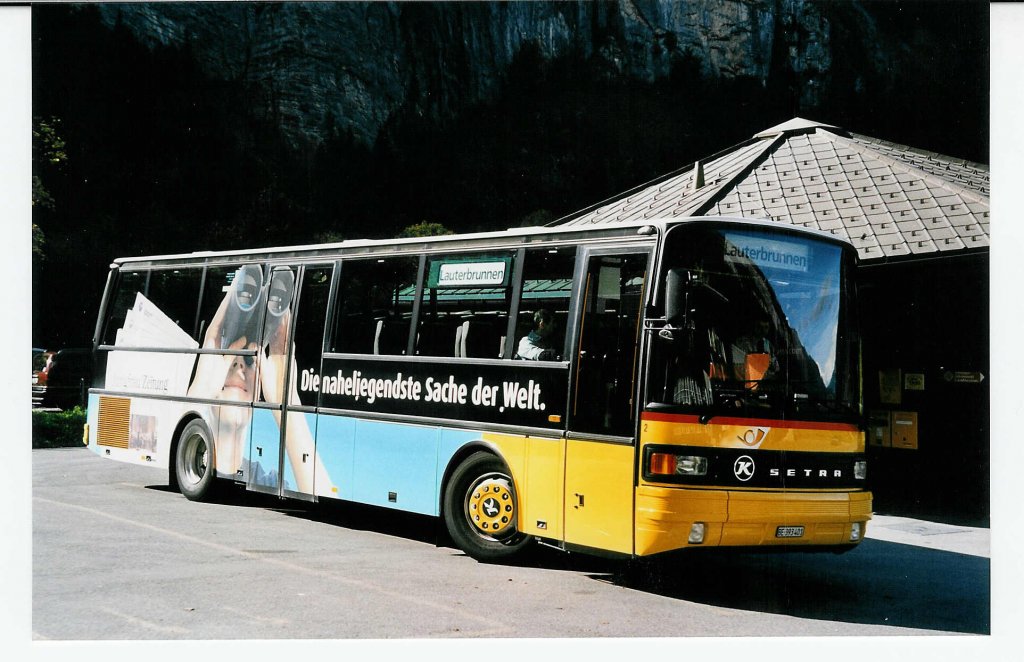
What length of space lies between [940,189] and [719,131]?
6.47m

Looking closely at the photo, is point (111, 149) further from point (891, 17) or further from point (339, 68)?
point (891, 17)

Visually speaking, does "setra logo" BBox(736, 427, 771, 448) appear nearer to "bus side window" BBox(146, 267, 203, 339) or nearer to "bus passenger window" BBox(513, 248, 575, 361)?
"bus passenger window" BBox(513, 248, 575, 361)

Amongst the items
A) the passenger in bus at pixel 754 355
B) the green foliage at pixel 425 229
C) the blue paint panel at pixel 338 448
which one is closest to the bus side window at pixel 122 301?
the blue paint panel at pixel 338 448

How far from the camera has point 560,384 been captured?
345 inches

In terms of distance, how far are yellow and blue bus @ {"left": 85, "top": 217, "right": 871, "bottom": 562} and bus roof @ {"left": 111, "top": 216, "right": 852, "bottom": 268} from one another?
0.03 m

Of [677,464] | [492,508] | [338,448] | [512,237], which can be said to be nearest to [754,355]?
[677,464]

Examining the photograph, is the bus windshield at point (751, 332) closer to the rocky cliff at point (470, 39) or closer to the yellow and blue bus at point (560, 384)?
the yellow and blue bus at point (560, 384)

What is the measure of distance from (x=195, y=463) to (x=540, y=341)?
5.85 meters

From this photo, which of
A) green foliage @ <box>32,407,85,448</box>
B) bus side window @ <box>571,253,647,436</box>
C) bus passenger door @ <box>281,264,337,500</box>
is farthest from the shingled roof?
green foliage @ <box>32,407,85,448</box>

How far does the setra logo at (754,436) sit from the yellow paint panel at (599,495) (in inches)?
33.2

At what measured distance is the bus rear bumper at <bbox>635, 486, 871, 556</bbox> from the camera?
25.2ft

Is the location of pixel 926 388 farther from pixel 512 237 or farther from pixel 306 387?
pixel 306 387

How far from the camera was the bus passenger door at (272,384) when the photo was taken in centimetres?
1170

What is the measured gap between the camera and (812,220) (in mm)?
14438
